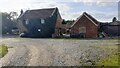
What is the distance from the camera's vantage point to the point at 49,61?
831 inches

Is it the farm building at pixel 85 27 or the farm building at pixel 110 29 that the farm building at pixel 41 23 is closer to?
the farm building at pixel 85 27

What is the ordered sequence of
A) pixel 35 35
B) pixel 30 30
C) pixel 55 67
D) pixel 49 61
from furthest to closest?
pixel 30 30
pixel 35 35
pixel 49 61
pixel 55 67

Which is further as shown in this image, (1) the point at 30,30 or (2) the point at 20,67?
(1) the point at 30,30

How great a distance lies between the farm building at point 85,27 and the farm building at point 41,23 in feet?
25.0

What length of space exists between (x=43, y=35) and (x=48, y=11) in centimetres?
741

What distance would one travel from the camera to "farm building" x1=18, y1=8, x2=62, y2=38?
70938mm

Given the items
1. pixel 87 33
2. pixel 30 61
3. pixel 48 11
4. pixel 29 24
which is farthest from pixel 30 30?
pixel 30 61

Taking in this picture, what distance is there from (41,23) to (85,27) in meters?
14.0

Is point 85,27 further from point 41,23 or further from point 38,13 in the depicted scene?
point 38,13

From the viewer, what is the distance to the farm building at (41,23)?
70938 mm

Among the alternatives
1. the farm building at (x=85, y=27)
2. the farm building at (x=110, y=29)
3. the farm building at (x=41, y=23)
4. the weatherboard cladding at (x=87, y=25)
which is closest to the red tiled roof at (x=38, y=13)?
the farm building at (x=41, y=23)

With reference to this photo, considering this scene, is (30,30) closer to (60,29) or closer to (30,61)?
(60,29)

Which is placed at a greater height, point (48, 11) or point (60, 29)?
point (48, 11)

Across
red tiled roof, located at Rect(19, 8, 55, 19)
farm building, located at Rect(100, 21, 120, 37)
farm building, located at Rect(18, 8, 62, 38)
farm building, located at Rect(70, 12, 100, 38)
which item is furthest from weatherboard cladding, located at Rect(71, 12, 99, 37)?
red tiled roof, located at Rect(19, 8, 55, 19)
